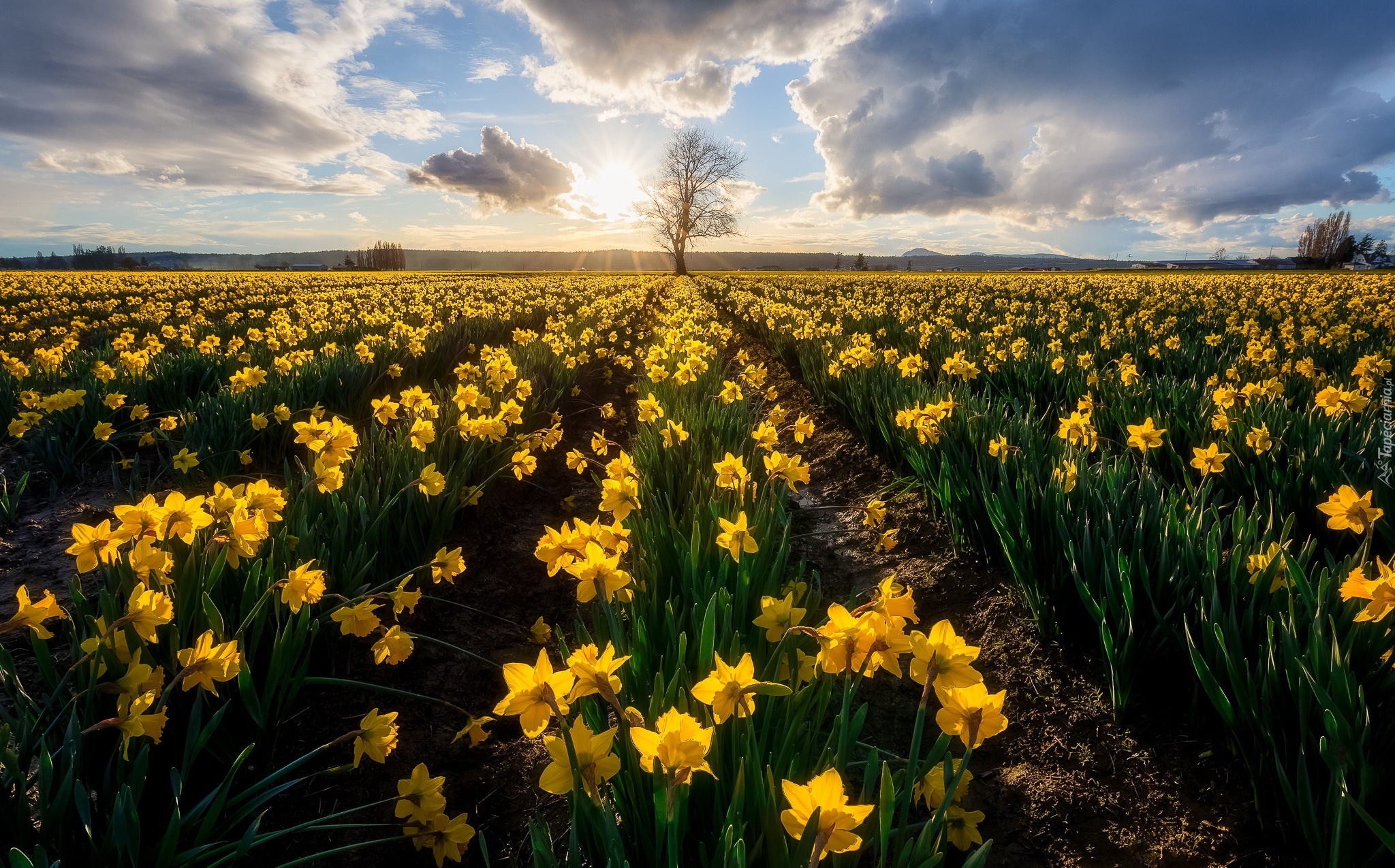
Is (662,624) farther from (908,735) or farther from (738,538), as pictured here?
(908,735)

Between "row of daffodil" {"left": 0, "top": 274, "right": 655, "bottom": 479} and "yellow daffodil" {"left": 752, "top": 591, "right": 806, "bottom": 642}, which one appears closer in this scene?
"yellow daffodil" {"left": 752, "top": 591, "right": 806, "bottom": 642}

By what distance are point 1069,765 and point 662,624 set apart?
140cm

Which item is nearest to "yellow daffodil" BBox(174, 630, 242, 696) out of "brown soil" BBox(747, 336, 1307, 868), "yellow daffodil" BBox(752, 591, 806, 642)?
"yellow daffodil" BBox(752, 591, 806, 642)

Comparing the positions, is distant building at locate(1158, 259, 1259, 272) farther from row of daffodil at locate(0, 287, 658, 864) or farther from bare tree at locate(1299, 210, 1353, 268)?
row of daffodil at locate(0, 287, 658, 864)

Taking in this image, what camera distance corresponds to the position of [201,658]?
1457 mm

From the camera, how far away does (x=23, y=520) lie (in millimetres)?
3812

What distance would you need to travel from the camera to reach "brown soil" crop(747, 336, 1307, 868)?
171 cm

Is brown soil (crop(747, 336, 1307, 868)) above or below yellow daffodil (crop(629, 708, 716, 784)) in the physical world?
below

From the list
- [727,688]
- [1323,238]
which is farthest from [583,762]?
[1323,238]

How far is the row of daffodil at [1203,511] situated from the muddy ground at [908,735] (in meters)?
0.16

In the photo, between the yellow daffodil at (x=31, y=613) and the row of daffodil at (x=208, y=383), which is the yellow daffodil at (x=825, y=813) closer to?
the yellow daffodil at (x=31, y=613)

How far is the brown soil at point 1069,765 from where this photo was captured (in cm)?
171

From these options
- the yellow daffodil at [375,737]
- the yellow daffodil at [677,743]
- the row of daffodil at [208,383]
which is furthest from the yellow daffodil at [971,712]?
the row of daffodil at [208,383]

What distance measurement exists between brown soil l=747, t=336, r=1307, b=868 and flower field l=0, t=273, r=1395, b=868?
1.7 inches
